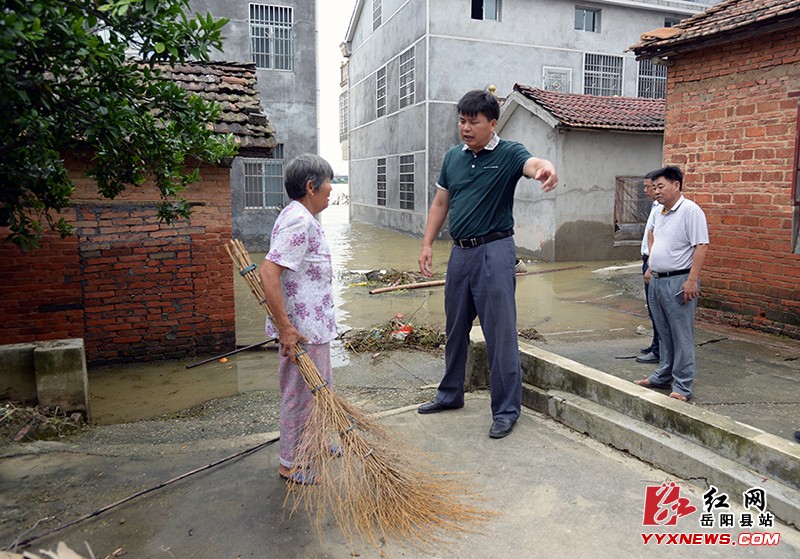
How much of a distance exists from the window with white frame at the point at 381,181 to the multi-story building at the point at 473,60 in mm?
484

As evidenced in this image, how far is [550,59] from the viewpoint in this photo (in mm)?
19453

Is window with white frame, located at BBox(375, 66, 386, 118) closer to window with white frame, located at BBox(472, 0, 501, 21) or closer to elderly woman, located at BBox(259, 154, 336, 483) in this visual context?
window with white frame, located at BBox(472, 0, 501, 21)

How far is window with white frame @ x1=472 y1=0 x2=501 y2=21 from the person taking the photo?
61.1ft

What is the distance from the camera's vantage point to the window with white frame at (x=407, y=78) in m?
19.7

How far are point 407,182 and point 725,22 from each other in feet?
46.2

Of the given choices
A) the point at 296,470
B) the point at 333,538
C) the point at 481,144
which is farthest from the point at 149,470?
the point at 481,144

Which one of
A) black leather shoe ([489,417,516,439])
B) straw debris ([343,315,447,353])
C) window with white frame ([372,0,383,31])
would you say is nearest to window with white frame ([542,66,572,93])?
window with white frame ([372,0,383,31])

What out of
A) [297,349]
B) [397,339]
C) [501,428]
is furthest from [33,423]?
[397,339]

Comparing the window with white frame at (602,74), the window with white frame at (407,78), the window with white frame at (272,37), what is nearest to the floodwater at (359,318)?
the window with white frame at (272,37)

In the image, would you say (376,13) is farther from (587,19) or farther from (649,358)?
(649,358)

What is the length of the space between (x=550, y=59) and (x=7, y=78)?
19.2 meters

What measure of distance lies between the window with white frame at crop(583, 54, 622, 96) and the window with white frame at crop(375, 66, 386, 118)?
734 centimetres

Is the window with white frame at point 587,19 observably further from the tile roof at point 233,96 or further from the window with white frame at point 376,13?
the tile roof at point 233,96

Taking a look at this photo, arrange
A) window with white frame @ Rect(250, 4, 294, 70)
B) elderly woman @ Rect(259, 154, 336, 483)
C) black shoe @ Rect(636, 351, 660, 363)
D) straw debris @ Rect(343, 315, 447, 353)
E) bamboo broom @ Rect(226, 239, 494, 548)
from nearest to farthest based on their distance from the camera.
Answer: bamboo broom @ Rect(226, 239, 494, 548) → elderly woman @ Rect(259, 154, 336, 483) → black shoe @ Rect(636, 351, 660, 363) → straw debris @ Rect(343, 315, 447, 353) → window with white frame @ Rect(250, 4, 294, 70)
